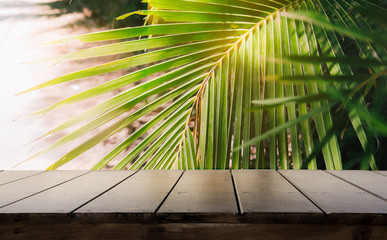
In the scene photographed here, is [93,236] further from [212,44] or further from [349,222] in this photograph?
[212,44]

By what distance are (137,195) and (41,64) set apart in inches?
104

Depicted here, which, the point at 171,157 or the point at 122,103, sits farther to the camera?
the point at 171,157

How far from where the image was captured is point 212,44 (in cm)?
81

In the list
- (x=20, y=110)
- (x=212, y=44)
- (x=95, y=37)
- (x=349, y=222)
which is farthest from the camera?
(x=20, y=110)

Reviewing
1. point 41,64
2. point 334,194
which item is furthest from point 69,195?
point 41,64

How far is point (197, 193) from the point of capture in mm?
631

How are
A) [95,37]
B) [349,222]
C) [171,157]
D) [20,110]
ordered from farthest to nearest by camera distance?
1. [20,110]
2. [171,157]
3. [95,37]
4. [349,222]

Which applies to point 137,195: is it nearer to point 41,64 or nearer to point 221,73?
point 221,73

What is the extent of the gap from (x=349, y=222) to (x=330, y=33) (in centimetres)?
50

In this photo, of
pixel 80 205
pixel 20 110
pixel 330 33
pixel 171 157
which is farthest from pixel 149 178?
pixel 20 110

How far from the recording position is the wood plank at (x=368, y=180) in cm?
67

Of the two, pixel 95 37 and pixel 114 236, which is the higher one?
pixel 95 37

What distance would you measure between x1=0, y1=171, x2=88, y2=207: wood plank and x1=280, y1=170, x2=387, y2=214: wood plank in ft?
1.67

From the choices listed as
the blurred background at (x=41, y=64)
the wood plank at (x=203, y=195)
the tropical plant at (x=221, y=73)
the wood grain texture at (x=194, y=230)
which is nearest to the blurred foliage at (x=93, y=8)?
the blurred background at (x=41, y=64)
